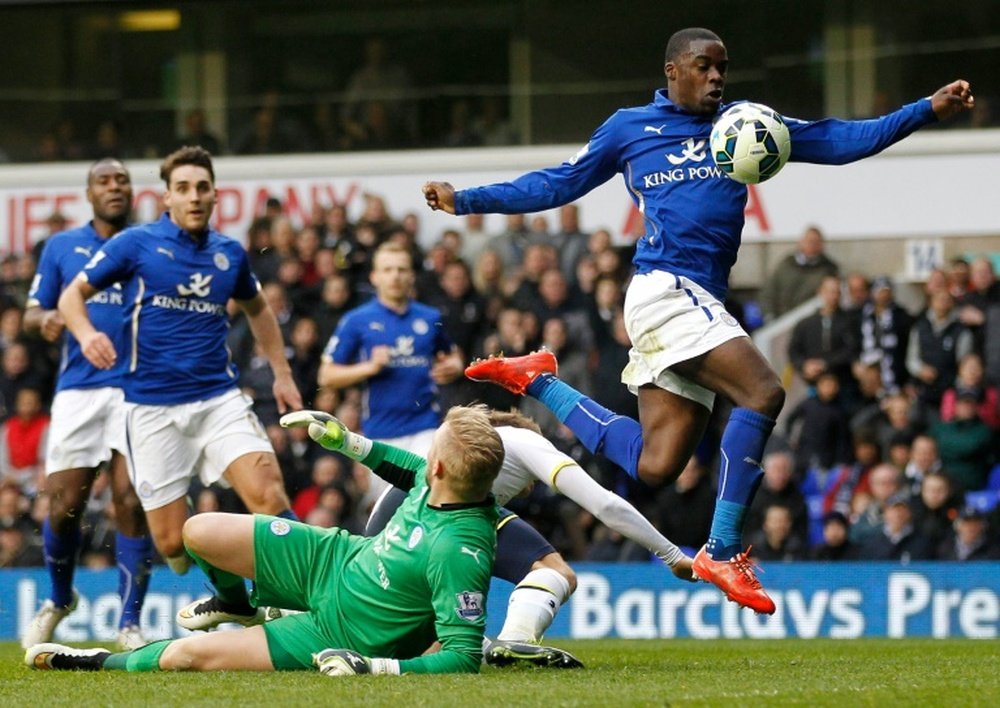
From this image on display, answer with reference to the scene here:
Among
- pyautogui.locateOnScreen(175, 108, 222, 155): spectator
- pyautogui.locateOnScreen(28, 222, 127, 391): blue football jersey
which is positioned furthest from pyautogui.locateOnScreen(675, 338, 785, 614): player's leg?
pyautogui.locateOnScreen(175, 108, 222, 155): spectator

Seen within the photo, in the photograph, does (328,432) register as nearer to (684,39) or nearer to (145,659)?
(145,659)

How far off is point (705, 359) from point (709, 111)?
44.9 inches

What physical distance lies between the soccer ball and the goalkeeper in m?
1.75

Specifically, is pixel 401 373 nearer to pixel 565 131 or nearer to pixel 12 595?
pixel 12 595

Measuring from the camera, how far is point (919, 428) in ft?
46.9

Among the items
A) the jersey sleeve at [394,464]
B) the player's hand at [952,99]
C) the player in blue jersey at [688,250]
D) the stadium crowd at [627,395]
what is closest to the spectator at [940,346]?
the stadium crowd at [627,395]

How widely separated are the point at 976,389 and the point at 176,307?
700 centimetres

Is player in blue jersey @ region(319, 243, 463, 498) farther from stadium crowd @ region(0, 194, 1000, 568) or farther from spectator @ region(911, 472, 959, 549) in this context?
spectator @ region(911, 472, 959, 549)

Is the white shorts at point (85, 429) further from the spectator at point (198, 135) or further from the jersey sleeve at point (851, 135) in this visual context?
the spectator at point (198, 135)

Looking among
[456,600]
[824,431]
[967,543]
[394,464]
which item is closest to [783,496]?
[824,431]

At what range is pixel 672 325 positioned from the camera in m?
8.19

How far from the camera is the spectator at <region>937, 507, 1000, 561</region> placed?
44.3ft

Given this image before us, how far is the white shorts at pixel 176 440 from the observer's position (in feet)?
32.3

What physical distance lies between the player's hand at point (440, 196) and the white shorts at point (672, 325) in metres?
0.91
